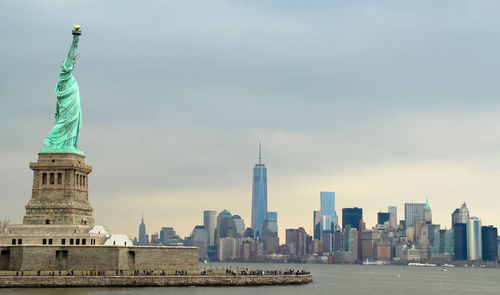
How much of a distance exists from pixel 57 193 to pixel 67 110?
11.8 metres

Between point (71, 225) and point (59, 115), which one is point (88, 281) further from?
point (59, 115)

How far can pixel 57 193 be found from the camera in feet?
326

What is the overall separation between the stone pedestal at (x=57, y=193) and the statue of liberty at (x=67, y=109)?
7.24 feet

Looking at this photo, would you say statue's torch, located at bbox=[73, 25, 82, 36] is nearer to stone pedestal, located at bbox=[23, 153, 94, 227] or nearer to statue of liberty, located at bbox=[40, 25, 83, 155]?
statue of liberty, located at bbox=[40, 25, 83, 155]

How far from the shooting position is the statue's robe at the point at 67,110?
102 metres

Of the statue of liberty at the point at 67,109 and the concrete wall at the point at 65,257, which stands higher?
the statue of liberty at the point at 67,109

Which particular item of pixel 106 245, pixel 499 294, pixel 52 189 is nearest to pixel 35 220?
pixel 52 189

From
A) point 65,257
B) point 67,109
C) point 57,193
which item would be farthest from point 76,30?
point 65,257

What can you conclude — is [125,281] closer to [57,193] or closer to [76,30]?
[57,193]

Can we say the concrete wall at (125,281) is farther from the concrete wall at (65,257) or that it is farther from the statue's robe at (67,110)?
the statue's robe at (67,110)

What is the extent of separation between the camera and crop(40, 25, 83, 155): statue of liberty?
10219cm

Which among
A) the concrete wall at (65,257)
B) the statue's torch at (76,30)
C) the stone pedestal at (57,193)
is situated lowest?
the concrete wall at (65,257)

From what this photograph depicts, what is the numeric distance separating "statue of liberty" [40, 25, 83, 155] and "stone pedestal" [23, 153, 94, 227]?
2207mm

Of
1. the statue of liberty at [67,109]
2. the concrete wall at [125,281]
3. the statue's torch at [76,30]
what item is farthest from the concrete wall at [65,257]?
the statue's torch at [76,30]
